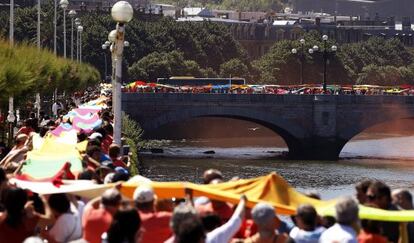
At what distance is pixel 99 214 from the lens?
14.4m

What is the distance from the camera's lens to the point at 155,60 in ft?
429

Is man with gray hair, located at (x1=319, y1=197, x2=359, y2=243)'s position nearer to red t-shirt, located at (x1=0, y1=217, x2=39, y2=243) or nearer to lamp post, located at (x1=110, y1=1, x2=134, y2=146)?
red t-shirt, located at (x1=0, y1=217, x2=39, y2=243)

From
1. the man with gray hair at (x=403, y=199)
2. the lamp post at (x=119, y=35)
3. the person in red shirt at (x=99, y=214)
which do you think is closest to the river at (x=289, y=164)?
the lamp post at (x=119, y=35)

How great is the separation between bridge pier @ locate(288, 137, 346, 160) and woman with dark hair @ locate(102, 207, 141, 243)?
7365cm

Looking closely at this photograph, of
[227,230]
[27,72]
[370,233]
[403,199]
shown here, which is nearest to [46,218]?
[227,230]

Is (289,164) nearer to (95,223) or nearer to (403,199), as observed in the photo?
(403,199)

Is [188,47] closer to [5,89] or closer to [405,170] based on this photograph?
[405,170]

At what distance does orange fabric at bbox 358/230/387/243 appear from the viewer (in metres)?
13.8

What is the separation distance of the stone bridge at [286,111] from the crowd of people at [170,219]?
238ft

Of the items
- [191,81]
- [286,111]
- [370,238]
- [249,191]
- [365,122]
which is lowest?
[365,122]

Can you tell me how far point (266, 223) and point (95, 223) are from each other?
2.13 metres

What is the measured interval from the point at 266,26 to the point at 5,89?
486 feet

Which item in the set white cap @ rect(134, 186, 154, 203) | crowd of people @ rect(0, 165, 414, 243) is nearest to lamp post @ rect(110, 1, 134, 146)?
crowd of people @ rect(0, 165, 414, 243)

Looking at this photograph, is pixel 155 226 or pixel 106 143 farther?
pixel 106 143
